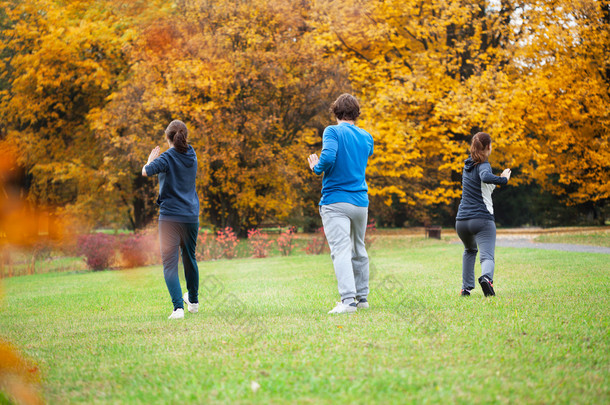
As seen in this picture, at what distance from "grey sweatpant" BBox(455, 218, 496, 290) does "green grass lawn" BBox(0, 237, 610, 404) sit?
31cm

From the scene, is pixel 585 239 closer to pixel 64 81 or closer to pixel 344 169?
pixel 344 169

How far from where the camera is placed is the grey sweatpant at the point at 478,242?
6105 millimetres

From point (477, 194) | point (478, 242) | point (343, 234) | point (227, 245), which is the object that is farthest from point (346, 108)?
point (227, 245)

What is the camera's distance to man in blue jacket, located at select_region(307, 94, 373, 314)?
5328 mm

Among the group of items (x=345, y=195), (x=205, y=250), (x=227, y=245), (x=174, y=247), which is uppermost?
(x=345, y=195)

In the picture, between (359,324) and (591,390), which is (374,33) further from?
(591,390)

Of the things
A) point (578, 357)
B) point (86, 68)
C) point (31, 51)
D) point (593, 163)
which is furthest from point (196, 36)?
point (578, 357)

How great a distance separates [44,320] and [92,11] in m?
20.7

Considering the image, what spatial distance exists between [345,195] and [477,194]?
1.88 metres

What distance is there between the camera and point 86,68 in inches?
899

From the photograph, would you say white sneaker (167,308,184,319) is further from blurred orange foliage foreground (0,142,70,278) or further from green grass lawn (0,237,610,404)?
blurred orange foliage foreground (0,142,70,278)

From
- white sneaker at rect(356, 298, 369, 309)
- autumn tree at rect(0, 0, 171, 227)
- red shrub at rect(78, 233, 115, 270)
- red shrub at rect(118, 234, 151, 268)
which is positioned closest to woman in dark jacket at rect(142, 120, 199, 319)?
white sneaker at rect(356, 298, 369, 309)

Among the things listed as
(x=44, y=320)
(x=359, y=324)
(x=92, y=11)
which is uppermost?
(x=92, y=11)

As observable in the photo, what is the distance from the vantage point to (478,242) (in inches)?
248
